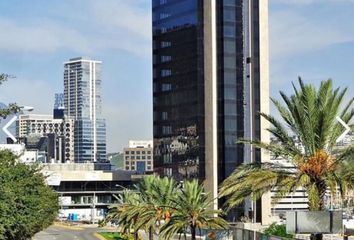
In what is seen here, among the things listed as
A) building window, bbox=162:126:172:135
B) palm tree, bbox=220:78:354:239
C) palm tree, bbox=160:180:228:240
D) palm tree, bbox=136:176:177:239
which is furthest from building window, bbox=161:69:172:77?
palm tree, bbox=220:78:354:239

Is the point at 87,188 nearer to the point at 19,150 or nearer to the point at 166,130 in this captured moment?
the point at 166,130

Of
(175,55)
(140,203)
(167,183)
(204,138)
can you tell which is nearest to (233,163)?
(204,138)

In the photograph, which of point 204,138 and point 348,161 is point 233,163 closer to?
point 204,138

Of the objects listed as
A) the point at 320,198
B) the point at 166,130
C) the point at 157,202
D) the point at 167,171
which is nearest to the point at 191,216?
the point at 157,202

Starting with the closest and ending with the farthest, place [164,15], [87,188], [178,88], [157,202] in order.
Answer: [157,202] < [178,88] < [164,15] < [87,188]

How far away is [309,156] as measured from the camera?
2797 centimetres

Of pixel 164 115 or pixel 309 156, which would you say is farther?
pixel 164 115

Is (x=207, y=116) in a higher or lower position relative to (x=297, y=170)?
higher

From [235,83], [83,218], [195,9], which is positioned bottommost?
[83,218]

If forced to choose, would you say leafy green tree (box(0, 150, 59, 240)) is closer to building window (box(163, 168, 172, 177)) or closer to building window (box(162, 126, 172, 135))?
building window (box(163, 168, 172, 177))

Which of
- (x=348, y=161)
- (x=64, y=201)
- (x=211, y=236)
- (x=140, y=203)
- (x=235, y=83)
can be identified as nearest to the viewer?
(x=348, y=161)

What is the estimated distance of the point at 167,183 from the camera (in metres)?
54.6

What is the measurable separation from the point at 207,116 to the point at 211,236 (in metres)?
54.0

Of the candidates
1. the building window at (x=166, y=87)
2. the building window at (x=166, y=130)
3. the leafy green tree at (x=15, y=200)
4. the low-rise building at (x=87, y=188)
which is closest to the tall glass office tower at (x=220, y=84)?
the building window at (x=166, y=130)
